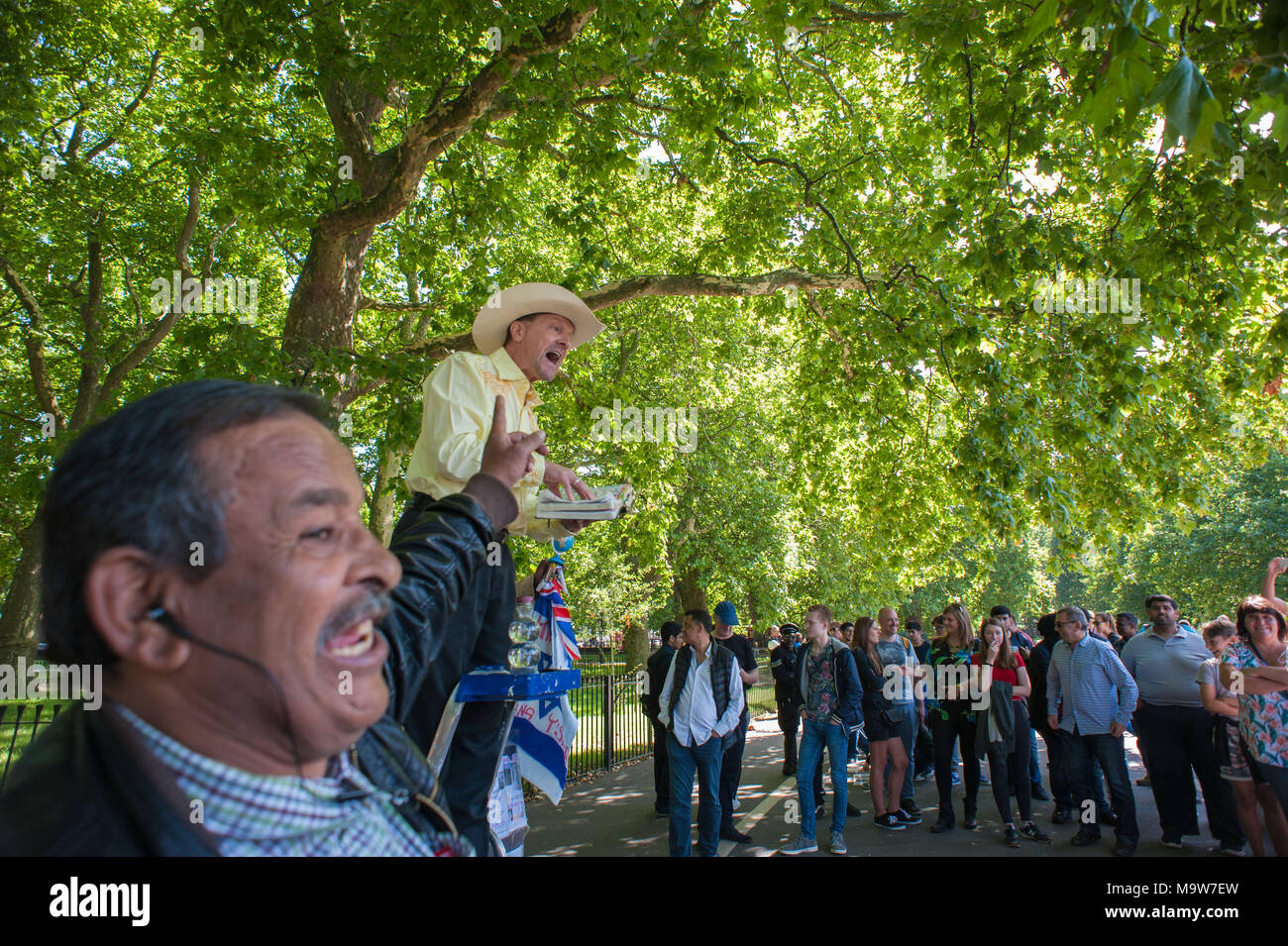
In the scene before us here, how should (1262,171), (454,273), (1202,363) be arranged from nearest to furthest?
1. (1262,171)
2. (1202,363)
3. (454,273)

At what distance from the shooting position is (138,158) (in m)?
16.9

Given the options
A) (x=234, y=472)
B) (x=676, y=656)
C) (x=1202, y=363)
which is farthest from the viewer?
(x=1202, y=363)

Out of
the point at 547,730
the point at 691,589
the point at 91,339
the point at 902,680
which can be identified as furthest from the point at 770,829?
the point at 691,589

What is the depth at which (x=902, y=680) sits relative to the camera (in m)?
9.83

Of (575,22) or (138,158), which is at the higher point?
(138,158)

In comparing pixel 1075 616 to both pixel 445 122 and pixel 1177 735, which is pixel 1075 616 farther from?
pixel 445 122

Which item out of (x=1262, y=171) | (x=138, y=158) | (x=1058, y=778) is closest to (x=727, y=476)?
(x=1058, y=778)

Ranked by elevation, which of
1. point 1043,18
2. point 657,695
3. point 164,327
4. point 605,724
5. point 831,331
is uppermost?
point 164,327

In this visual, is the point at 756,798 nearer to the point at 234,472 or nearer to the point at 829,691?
the point at 829,691

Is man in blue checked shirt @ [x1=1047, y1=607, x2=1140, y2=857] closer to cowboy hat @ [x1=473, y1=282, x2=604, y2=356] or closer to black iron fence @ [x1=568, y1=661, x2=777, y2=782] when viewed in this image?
black iron fence @ [x1=568, y1=661, x2=777, y2=782]

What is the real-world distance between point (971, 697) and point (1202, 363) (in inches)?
209

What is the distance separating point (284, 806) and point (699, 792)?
7035 millimetres

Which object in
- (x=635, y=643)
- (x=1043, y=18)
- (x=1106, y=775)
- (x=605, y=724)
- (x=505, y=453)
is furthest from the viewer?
(x=635, y=643)

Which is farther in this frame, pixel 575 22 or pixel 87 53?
pixel 87 53
